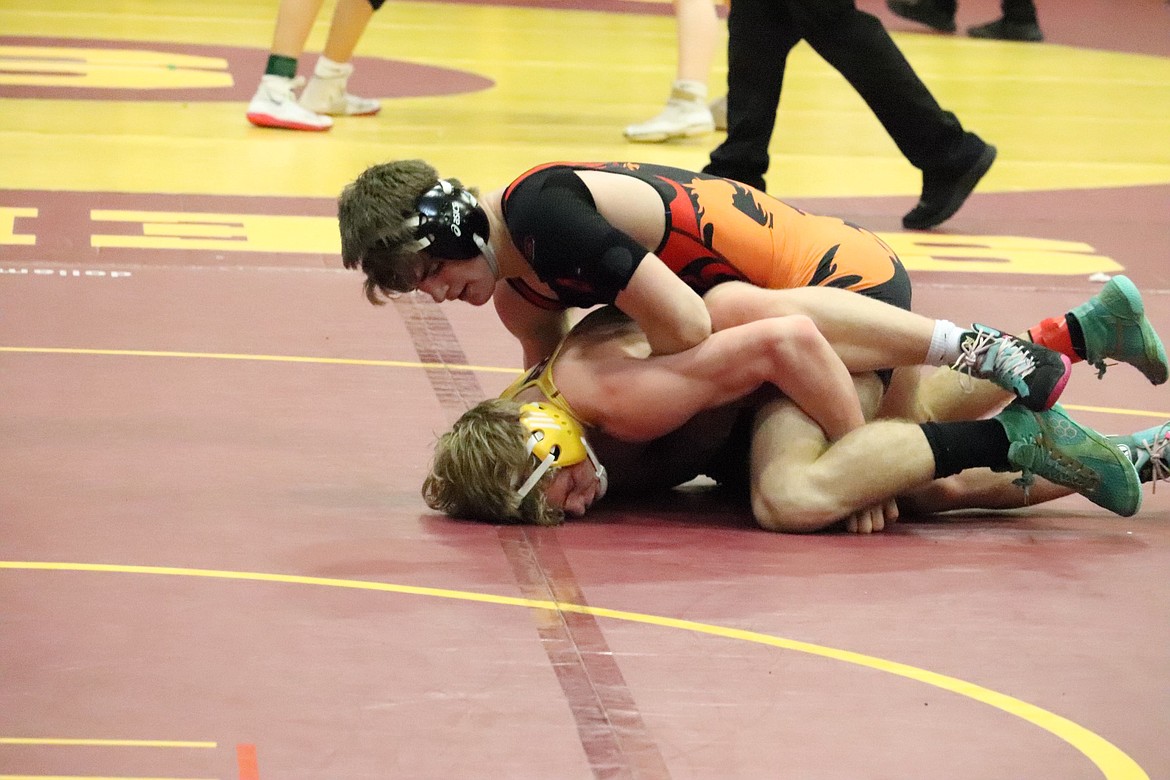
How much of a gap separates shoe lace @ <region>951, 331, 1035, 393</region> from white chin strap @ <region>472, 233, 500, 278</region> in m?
0.88

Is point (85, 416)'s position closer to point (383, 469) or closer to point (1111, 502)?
point (383, 469)

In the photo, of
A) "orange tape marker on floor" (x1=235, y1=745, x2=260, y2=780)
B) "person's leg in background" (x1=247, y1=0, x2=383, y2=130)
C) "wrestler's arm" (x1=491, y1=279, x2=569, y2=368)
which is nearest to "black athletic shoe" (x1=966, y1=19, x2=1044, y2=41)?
"person's leg in background" (x1=247, y1=0, x2=383, y2=130)

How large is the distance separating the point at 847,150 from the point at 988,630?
5.30 meters

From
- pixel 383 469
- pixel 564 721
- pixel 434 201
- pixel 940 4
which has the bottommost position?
pixel 940 4

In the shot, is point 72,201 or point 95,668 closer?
point 95,668

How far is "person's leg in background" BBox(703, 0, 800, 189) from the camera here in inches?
245

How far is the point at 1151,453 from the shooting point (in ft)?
11.9

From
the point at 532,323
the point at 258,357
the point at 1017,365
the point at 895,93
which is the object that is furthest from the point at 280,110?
the point at 1017,365

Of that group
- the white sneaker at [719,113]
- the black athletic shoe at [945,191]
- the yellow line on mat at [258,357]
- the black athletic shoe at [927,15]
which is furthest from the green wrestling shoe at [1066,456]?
the black athletic shoe at [927,15]

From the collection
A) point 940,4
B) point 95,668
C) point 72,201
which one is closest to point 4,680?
point 95,668

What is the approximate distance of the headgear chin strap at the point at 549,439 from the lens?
3.43m

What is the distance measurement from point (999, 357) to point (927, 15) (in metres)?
10.0

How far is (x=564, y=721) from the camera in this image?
8.50ft

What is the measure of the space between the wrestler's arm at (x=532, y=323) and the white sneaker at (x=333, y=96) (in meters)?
4.60
